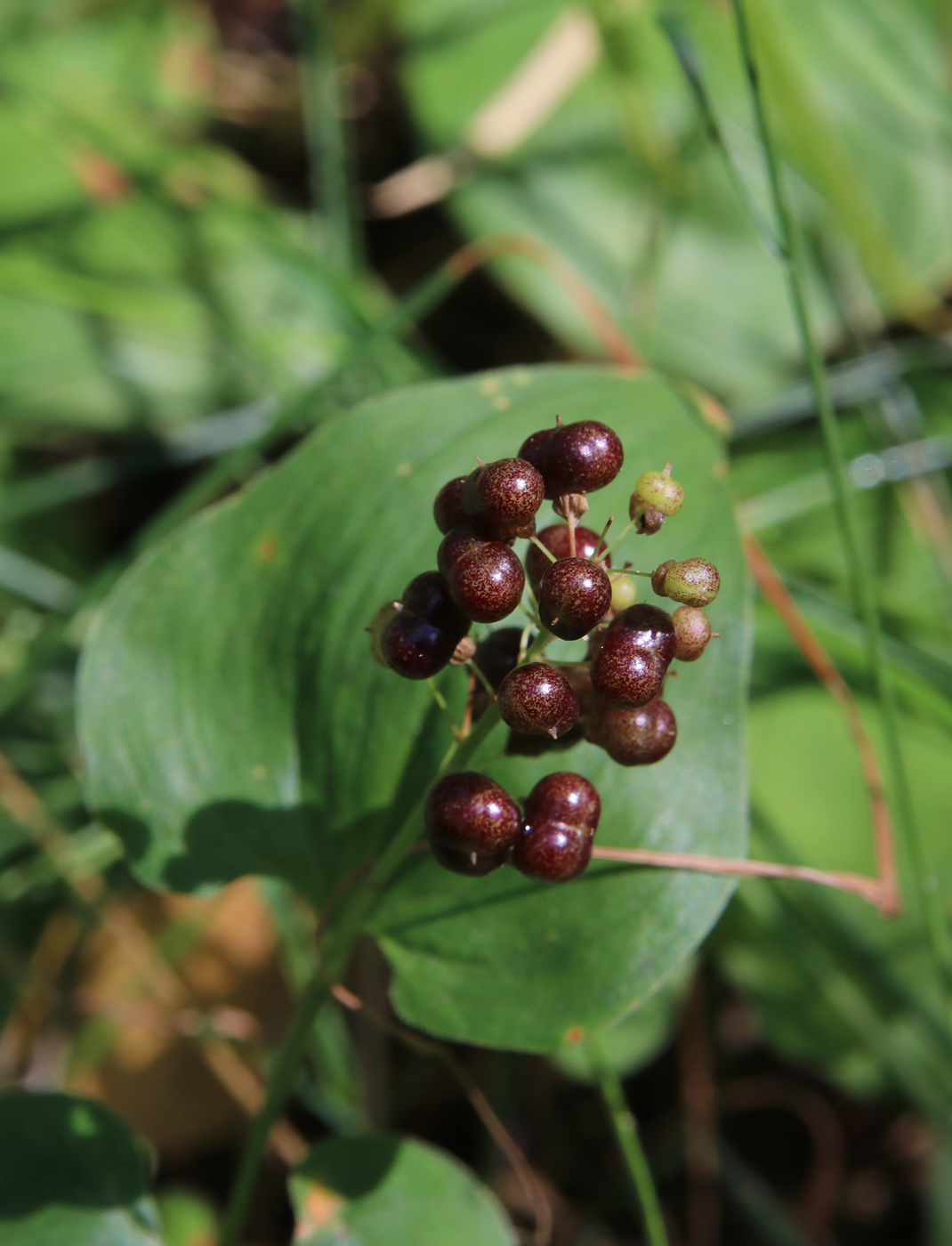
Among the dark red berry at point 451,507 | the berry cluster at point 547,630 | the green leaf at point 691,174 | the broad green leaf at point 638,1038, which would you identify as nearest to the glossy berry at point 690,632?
the berry cluster at point 547,630

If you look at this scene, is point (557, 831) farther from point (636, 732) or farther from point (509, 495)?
point (509, 495)

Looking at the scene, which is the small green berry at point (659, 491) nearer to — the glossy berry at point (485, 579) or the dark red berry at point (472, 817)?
the glossy berry at point (485, 579)

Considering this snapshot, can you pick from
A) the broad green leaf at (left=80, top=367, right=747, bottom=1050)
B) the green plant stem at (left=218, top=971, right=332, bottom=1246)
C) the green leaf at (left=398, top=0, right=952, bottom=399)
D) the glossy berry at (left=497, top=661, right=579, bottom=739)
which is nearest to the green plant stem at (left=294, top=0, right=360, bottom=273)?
the green leaf at (left=398, top=0, right=952, bottom=399)

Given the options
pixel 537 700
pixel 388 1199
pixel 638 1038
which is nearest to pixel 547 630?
pixel 537 700

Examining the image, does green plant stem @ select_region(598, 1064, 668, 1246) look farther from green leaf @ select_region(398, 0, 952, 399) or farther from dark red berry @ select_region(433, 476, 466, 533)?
green leaf @ select_region(398, 0, 952, 399)

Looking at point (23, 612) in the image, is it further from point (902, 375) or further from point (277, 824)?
point (902, 375)

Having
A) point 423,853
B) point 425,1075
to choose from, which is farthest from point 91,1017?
point 423,853
